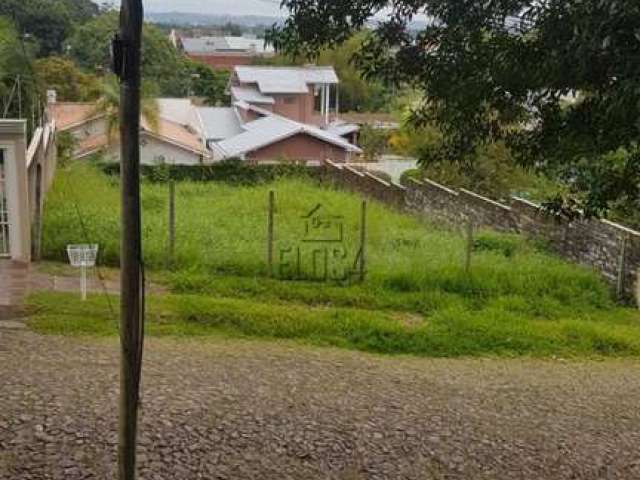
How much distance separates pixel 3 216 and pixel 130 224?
764 centimetres

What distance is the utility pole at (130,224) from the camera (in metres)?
4.27

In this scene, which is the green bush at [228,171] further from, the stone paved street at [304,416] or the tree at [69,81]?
the stone paved street at [304,416]

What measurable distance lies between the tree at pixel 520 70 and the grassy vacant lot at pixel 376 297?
4.06m

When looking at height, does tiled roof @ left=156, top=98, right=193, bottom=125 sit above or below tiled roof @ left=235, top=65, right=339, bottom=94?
below

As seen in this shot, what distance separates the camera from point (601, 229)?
559 inches

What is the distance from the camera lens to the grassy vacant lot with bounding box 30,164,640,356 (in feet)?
33.3

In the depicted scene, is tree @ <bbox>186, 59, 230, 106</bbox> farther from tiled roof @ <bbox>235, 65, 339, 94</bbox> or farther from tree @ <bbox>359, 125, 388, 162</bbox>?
tree @ <bbox>359, 125, 388, 162</bbox>

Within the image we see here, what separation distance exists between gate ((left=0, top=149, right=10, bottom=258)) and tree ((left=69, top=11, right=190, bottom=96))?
33.6 feet

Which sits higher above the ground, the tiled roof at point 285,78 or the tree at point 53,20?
the tree at point 53,20

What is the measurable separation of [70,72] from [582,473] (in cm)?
3532

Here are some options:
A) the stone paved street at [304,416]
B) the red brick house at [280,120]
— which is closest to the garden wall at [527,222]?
the stone paved street at [304,416]

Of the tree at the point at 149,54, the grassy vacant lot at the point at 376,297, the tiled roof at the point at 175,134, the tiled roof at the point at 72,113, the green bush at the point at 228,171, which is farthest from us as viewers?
the tiled roof at the point at 175,134

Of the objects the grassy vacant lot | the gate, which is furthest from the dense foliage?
the gate

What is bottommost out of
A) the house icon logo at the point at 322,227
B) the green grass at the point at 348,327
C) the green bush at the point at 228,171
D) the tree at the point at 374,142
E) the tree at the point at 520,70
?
the green grass at the point at 348,327
